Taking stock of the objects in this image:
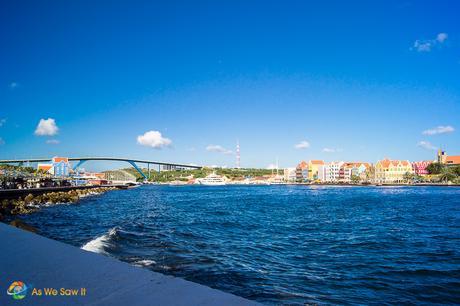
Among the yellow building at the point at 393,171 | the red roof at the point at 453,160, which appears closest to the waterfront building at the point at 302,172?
the yellow building at the point at 393,171

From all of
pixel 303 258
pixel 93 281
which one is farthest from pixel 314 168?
pixel 93 281

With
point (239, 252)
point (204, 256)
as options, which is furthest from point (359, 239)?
point (204, 256)

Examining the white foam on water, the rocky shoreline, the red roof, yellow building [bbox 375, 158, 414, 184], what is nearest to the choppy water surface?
the white foam on water

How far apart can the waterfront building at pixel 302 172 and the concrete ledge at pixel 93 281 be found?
168m

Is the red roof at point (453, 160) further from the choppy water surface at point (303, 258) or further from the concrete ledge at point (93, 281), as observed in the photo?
the concrete ledge at point (93, 281)

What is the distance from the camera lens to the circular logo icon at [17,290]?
2459 mm

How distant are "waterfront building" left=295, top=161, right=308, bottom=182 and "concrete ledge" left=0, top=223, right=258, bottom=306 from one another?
16808cm

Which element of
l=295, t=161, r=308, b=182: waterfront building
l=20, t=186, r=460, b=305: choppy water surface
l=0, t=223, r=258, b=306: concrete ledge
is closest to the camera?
l=0, t=223, r=258, b=306: concrete ledge

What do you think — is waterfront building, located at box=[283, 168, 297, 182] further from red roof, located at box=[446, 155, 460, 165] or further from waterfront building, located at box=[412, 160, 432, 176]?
red roof, located at box=[446, 155, 460, 165]

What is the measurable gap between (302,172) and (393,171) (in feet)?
175

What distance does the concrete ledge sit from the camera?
2260 mm

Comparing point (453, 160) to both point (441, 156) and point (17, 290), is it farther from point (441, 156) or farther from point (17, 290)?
point (17, 290)

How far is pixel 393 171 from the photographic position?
12338cm

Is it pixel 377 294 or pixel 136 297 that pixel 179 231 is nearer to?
pixel 377 294
